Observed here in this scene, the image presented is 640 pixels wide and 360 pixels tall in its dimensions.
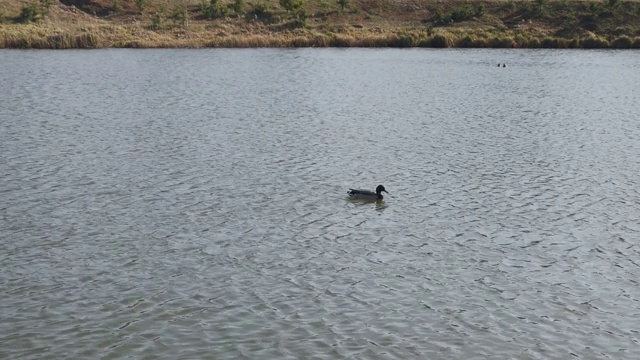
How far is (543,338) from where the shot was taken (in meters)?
15.0

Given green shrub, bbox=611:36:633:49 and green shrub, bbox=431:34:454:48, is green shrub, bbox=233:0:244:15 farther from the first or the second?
green shrub, bbox=611:36:633:49

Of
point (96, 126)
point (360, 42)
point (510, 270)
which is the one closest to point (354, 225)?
point (510, 270)

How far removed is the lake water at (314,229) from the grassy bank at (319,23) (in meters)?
37.7

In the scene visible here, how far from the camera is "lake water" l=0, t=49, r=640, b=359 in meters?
14.9

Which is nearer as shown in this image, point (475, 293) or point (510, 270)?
point (475, 293)

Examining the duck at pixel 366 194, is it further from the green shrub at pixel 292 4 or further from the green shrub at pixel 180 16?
the green shrub at pixel 292 4

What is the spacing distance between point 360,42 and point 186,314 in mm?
71321

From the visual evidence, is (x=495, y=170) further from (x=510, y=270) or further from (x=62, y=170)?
(x=62, y=170)

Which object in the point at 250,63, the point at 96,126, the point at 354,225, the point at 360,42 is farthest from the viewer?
the point at 360,42

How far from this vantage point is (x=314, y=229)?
70.6 ft

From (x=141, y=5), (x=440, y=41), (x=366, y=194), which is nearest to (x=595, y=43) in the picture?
(x=440, y=41)

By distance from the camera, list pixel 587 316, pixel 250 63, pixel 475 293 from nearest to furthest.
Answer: pixel 587 316 → pixel 475 293 → pixel 250 63

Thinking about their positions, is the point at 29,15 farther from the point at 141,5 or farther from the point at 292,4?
the point at 292,4

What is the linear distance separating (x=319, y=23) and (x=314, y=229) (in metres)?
78.0
